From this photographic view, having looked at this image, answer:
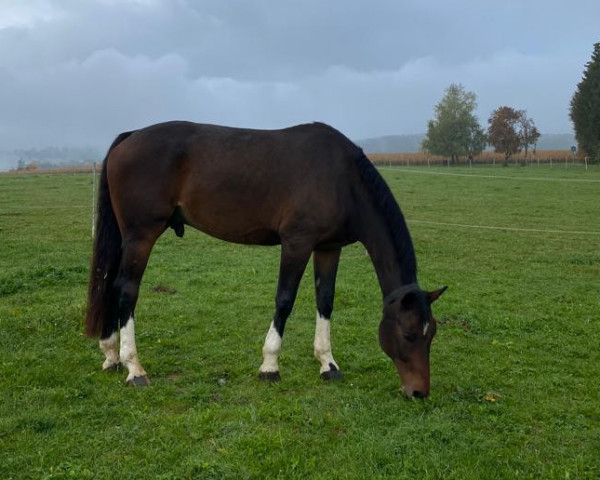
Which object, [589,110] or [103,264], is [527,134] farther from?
[103,264]

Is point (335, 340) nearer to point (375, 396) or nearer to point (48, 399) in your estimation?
point (375, 396)

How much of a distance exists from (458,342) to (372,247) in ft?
6.55

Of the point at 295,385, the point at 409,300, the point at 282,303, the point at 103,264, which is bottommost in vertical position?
the point at 295,385

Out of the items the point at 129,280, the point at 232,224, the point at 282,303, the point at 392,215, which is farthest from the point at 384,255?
the point at 129,280

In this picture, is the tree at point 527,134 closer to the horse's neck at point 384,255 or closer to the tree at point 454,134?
the tree at point 454,134

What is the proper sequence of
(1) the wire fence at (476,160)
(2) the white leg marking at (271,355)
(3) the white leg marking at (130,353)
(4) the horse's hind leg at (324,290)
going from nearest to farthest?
(3) the white leg marking at (130,353) → (2) the white leg marking at (271,355) → (4) the horse's hind leg at (324,290) → (1) the wire fence at (476,160)

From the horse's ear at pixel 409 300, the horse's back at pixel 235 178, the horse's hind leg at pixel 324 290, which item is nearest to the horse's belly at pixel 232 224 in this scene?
the horse's back at pixel 235 178

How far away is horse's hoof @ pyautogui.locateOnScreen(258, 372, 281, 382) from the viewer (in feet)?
16.2

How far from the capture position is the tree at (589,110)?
51031 millimetres

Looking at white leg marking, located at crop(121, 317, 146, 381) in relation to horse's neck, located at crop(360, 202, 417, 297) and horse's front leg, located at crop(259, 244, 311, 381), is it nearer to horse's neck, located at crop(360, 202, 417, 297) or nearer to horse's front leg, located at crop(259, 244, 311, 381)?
horse's front leg, located at crop(259, 244, 311, 381)

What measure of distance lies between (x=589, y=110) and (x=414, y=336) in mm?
56124

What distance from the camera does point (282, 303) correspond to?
5000 mm

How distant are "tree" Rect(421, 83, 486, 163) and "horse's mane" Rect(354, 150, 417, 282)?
6595cm

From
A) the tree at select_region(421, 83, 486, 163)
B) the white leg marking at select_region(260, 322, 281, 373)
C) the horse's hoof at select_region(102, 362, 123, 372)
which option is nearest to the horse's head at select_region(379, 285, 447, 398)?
the white leg marking at select_region(260, 322, 281, 373)
